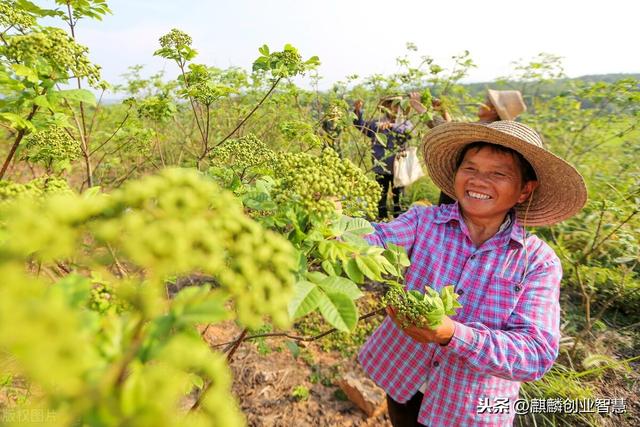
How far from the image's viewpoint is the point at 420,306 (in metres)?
1.44

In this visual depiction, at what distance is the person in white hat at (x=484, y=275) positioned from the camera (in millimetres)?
1842

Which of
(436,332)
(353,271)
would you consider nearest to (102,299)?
(353,271)

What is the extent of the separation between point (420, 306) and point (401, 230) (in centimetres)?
101

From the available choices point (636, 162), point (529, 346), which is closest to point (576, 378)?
point (529, 346)

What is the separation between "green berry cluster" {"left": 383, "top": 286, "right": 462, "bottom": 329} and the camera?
1427mm

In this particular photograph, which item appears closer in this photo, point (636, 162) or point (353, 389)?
point (353, 389)

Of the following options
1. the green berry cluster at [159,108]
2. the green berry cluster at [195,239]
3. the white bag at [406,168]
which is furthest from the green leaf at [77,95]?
the white bag at [406,168]

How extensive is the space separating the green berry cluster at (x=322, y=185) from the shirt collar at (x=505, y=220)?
3.65ft

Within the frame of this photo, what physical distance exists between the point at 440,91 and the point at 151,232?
5.87 m

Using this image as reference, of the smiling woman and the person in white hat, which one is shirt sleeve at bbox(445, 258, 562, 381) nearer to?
the person in white hat

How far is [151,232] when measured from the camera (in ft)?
1.90

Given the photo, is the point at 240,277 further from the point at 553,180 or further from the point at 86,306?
the point at 553,180

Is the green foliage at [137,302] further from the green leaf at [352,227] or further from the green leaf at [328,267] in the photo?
the green leaf at [352,227]

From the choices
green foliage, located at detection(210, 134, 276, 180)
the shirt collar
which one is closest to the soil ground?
the shirt collar
